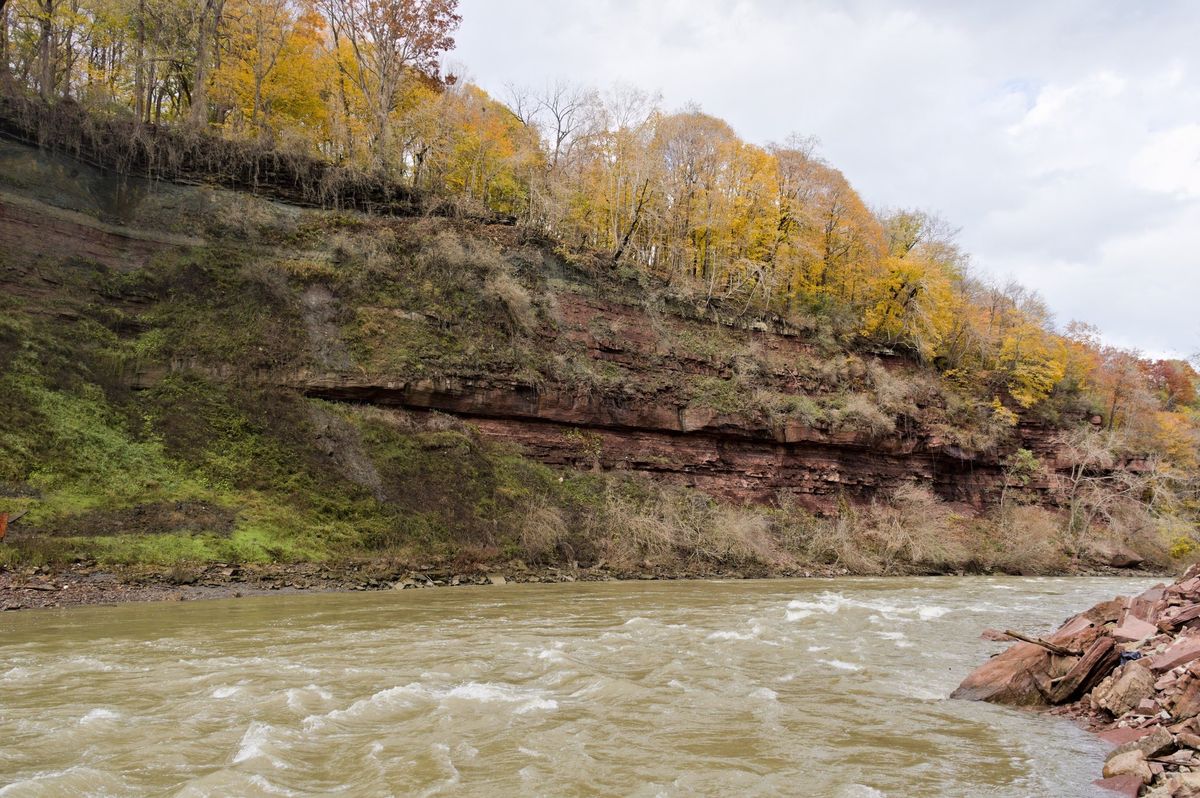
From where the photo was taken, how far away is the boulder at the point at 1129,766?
5.78m

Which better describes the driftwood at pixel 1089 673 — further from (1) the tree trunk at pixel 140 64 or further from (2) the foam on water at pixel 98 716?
(1) the tree trunk at pixel 140 64

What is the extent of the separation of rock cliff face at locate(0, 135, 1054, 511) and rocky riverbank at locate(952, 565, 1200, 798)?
2061 cm

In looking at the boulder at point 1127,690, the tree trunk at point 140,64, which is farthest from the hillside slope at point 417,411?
the boulder at point 1127,690

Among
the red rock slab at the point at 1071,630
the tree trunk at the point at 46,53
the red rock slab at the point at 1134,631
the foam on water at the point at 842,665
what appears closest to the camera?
the red rock slab at the point at 1134,631

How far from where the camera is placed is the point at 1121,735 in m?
7.14

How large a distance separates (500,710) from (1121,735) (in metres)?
6.62

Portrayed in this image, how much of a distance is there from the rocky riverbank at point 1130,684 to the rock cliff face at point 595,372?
20615 mm

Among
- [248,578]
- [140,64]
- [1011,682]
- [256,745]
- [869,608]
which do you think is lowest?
[248,578]

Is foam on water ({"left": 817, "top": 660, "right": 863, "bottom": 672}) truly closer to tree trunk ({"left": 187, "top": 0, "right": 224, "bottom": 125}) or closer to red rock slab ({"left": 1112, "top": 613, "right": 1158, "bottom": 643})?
red rock slab ({"left": 1112, "top": 613, "right": 1158, "bottom": 643})

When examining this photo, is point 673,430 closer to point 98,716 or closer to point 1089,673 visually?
point 1089,673

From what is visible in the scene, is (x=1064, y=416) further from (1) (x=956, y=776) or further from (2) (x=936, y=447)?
(1) (x=956, y=776)

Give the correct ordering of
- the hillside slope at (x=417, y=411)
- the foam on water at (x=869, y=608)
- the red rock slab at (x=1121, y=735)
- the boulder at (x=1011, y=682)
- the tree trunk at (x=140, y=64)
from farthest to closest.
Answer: the tree trunk at (x=140, y=64)
the hillside slope at (x=417, y=411)
the foam on water at (x=869, y=608)
the boulder at (x=1011, y=682)
the red rock slab at (x=1121, y=735)

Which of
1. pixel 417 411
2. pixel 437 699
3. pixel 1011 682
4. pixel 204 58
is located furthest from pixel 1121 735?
pixel 204 58

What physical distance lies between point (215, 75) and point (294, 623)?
106 ft
